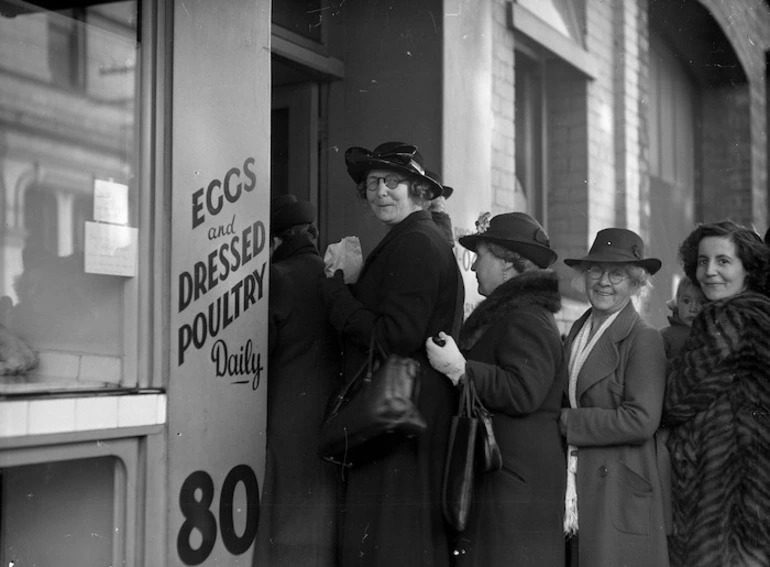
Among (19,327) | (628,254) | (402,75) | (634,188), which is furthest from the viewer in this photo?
(634,188)

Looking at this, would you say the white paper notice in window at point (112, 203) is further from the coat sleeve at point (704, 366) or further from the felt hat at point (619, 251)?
the coat sleeve at point (704, 366)

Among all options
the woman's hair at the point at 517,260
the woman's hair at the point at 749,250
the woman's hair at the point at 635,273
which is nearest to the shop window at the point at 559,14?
the woman's hair at the point at 635,273

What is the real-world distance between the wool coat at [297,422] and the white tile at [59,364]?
740 millimetres

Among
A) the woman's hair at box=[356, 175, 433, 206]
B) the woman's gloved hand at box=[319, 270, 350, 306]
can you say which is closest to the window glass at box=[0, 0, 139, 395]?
the woman's gloved hand at box=[319, 270, 350, 306]

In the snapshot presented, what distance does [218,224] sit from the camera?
3.13 meters

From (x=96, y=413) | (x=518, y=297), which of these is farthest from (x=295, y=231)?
(x=96, y=413)

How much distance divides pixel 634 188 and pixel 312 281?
3.71 metres

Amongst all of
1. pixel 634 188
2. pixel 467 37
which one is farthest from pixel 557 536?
pixel 634 188

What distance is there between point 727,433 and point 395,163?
4.72ft

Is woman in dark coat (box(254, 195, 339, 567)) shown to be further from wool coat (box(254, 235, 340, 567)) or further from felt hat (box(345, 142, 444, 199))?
felt hat (box(345, 142, 444, 199))

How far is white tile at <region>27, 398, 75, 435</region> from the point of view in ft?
8.01

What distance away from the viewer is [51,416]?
2490mm

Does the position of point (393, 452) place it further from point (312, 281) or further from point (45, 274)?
point (45, 274)

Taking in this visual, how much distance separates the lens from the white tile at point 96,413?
102 inches
